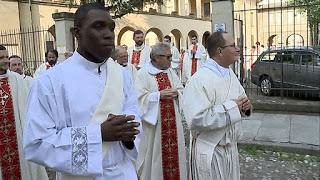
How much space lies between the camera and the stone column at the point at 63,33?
12.2 meters

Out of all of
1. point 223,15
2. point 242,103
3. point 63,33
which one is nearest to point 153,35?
point 63,33

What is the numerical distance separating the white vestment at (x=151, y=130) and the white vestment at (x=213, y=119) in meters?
1.34

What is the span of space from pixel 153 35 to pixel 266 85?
2162cm

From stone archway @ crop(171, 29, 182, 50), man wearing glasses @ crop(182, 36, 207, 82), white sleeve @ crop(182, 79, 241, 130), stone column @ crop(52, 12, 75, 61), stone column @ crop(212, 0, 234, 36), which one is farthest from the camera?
stone archway @ crop(171, 29, 182, 50)

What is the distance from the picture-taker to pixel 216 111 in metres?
3.64

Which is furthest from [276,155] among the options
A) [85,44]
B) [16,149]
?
[85,44]

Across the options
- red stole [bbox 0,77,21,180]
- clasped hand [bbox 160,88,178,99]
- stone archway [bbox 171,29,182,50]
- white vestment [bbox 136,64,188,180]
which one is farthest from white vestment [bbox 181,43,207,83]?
stone archway [bbox 171,29,182,50]

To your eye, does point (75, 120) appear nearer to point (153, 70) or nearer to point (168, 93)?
point (168, 93)

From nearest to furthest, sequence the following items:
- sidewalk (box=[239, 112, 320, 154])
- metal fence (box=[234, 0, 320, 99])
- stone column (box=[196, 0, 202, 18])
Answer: sidewalk (box=[239, 112, 320, 154]) < metal fence (box=[234, 0, 320, 99]) < stone column (box=[196, 0, 202, 18])

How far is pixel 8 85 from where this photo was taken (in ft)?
15.3

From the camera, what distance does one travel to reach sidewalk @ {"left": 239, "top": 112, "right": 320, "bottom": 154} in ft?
25.1

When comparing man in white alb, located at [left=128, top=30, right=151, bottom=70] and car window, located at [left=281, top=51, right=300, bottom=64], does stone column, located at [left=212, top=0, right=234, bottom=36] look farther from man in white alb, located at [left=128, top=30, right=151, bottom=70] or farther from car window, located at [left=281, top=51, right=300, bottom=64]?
man in white alb, located at [left=128, top=30, right=151, bottom=70]

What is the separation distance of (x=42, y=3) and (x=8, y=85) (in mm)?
19322

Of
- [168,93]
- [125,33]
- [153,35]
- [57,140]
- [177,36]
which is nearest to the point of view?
[57,140]
